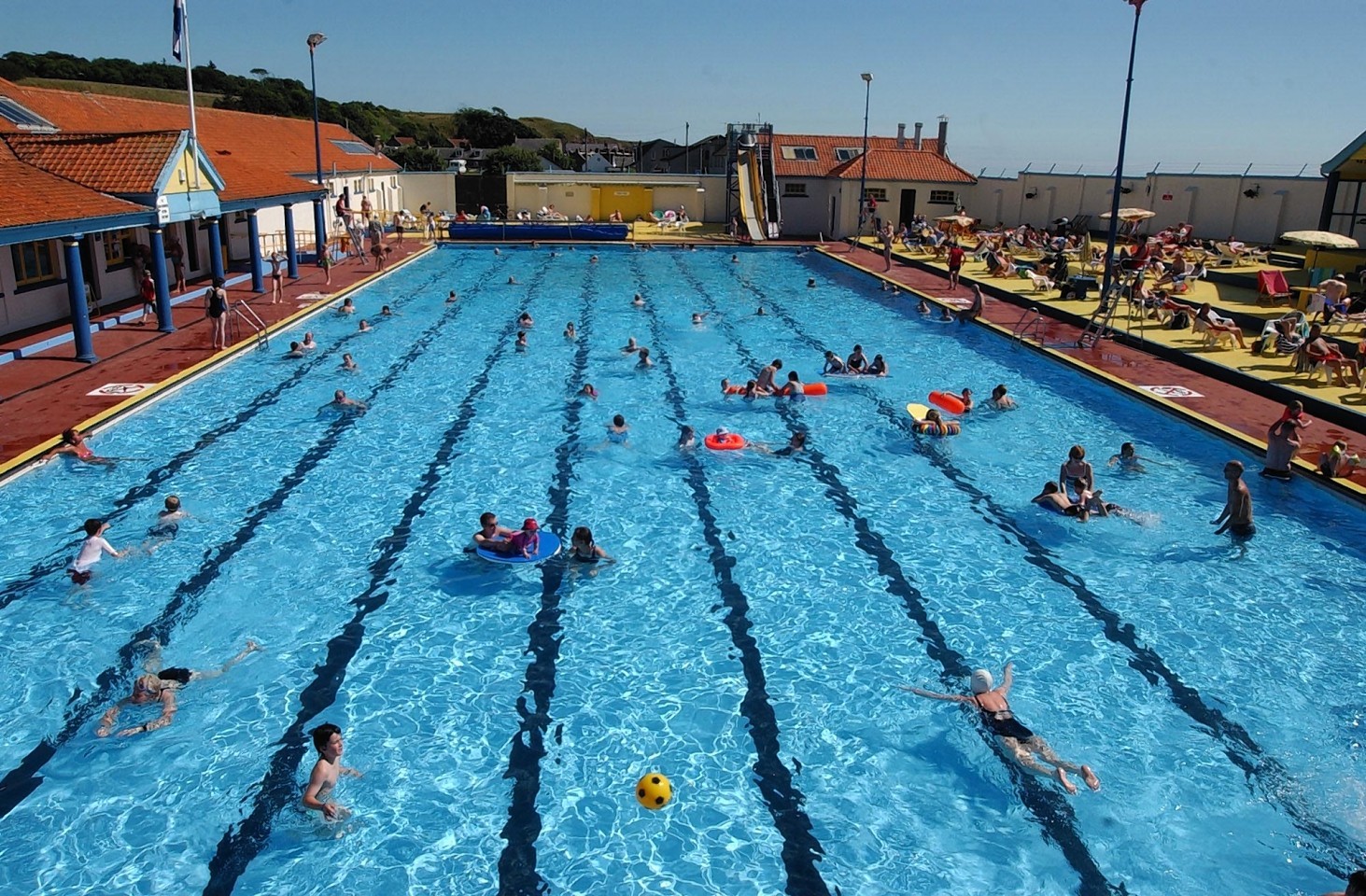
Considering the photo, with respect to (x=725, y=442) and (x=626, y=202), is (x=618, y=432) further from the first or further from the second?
(x=626, y=202)

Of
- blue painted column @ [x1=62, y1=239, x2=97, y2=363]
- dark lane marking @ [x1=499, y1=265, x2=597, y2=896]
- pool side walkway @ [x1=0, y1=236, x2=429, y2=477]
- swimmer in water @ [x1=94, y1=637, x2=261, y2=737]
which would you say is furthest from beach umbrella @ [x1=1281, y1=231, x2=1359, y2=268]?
blue painted column @ [x1=62, y1=239, x2=97, y2=363]

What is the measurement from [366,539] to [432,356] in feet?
28.6

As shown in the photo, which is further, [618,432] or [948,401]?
[948,401]

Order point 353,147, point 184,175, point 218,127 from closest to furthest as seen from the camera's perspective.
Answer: point 184,175 < point 218,127 < point 353,147

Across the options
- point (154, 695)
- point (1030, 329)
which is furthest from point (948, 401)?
point (154, 695)

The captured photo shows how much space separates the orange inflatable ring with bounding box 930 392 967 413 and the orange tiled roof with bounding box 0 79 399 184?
17142 mm

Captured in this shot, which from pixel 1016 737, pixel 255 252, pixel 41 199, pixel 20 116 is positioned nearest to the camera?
pixel 1016 737

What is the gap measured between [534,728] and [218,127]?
31.2 meters

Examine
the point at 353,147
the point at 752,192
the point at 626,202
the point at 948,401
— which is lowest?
the point at 948,401

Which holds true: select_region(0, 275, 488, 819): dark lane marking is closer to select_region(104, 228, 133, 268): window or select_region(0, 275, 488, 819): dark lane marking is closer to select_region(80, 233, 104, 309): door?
select_region(80, 233, 104, 309): door

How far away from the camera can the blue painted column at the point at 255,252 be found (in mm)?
22875

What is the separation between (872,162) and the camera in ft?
131

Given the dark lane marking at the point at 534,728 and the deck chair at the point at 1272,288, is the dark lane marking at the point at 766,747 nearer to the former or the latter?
the dark lane marking at the point at 534,728

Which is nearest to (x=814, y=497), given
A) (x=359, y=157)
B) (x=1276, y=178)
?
(x=1276, y=178)
